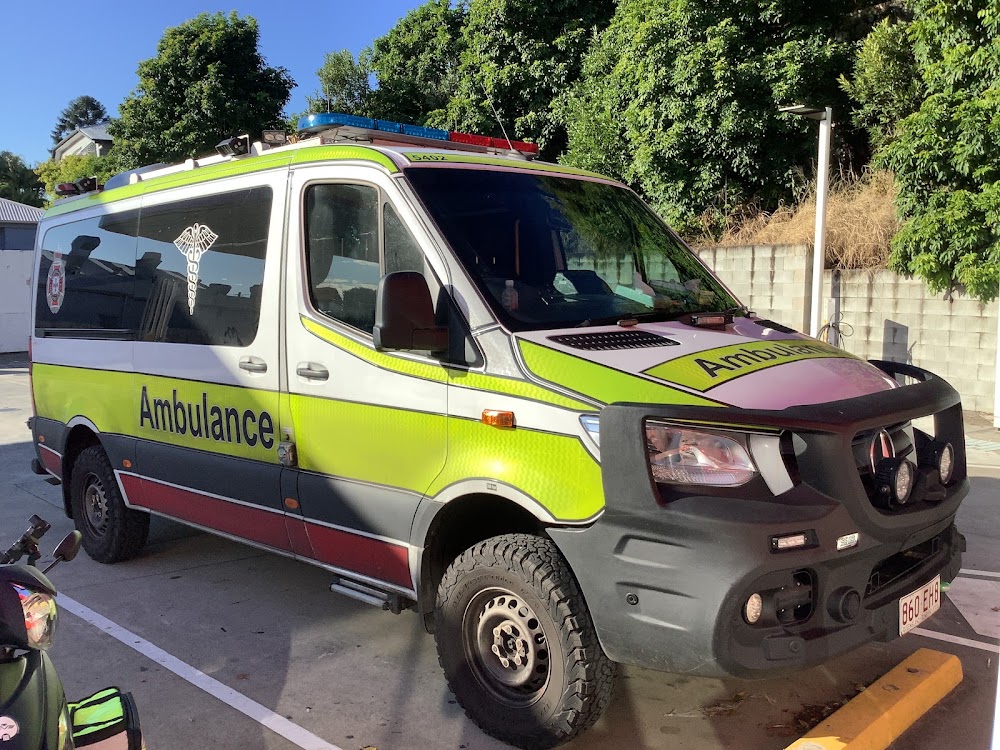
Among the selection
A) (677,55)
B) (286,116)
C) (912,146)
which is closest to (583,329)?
(912,146)

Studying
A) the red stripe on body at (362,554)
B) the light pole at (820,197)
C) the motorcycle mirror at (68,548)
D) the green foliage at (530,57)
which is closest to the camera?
the motorcycle mirror at (68,548)

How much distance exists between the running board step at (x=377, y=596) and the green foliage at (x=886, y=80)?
11.5 meters

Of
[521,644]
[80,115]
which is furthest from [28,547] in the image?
[80,115]

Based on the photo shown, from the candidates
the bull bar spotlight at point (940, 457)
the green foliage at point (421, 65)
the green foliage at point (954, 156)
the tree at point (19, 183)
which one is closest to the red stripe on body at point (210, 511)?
the bull bar spotlight at point (940, 457)

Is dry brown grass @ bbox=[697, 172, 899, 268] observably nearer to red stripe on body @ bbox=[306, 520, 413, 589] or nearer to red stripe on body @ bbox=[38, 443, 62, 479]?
red stripe on body @ bbox=[306, 520, 413, 589]

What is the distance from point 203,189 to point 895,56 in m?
11.0

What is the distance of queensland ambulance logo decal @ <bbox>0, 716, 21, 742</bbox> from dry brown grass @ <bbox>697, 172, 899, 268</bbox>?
12.0 meters

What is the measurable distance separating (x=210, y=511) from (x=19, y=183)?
60544mm

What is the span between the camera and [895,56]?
12359mm

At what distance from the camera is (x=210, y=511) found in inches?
188

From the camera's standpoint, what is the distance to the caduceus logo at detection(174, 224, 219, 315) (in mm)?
4789

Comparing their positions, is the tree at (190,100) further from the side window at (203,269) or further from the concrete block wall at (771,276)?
the side window at (203,269)

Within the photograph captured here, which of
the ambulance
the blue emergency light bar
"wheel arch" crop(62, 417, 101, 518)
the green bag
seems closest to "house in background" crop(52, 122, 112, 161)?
"wheel arch" crop(62, 417, 101, 518)

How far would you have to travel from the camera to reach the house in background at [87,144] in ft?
190
